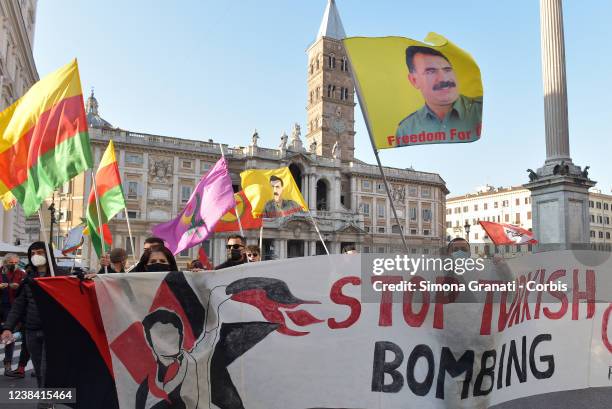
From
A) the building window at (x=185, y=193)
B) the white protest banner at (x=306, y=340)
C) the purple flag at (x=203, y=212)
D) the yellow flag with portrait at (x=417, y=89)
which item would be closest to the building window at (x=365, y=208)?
A: the building window at (x=185, y=193)

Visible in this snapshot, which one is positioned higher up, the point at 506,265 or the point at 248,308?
the point at 506,265

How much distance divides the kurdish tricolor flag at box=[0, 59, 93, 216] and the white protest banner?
80.6 inches

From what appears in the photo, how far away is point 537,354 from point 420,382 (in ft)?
5.25

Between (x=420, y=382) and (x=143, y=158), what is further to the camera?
(x=143, y=158)

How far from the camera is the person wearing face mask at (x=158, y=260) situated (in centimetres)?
536

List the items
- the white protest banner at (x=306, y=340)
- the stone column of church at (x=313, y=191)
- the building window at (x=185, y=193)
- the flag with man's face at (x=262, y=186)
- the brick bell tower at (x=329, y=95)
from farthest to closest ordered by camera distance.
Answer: the brick bell tower at (x=329, y=95) → the stone column of church at (x=313, y=191) → the building window at (x=185, y=193) → the flag with man's face at (x=262, y=186) → the white protest banner at (x=306, y=340)

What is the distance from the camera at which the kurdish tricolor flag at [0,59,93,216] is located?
5.97m

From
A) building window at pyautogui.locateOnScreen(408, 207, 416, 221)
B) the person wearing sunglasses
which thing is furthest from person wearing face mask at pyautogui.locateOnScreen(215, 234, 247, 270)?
building window at pyautogui.locateOnScreen(408, 207, 416, 221)

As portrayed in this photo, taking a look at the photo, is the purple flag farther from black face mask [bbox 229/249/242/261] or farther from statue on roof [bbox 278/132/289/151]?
statue on roof [bbox 278/132/289/151]

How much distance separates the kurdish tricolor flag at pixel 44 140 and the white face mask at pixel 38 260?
2.22 ft

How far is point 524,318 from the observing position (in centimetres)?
554

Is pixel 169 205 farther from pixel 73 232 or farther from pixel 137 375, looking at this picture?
pixel 137 375

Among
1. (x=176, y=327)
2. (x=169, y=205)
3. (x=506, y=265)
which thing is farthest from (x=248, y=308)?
(x=169, y=205)

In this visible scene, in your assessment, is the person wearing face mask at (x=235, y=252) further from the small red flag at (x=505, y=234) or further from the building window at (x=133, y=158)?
the building window at (x=133, y=158)
